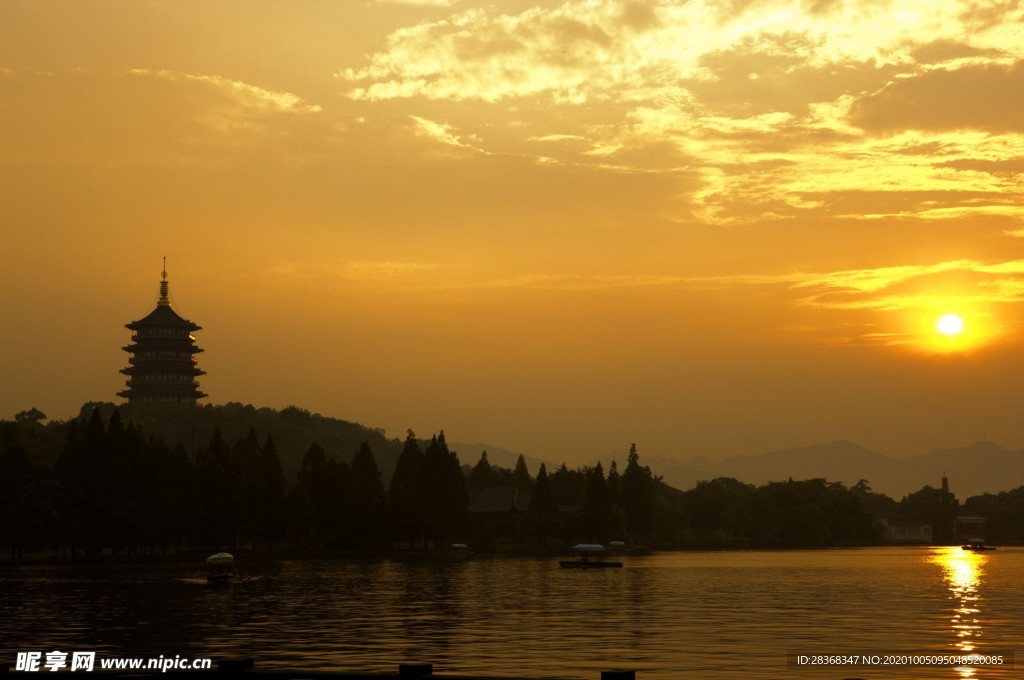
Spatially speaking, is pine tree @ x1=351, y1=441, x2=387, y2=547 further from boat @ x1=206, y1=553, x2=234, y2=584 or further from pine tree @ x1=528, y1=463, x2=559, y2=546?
boat @ x1=206, y1=553, x2=234, y2=584

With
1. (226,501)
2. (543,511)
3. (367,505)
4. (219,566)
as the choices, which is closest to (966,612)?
(219,566)

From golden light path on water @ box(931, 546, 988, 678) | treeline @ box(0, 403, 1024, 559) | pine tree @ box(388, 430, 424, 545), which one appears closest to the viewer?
golden light path on water @ box(931, 546, 988, 678)

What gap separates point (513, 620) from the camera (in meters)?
65.1

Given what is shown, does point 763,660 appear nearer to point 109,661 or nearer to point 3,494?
point 109,661

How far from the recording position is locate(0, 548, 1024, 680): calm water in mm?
47188

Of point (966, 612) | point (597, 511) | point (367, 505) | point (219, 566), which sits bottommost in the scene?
point (966, 612)

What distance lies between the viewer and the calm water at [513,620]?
47.2 metres

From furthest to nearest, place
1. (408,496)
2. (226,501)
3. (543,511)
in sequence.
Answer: (543,511), (408,496), (226,501)

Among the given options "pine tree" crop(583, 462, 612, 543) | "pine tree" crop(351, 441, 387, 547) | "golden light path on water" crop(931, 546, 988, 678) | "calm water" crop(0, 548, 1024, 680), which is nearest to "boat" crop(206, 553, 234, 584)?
"calm water" crop(0, 548, 1024, 680)

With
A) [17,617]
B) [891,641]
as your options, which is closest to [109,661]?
[17,617]

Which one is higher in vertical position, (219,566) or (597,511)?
(597,511)

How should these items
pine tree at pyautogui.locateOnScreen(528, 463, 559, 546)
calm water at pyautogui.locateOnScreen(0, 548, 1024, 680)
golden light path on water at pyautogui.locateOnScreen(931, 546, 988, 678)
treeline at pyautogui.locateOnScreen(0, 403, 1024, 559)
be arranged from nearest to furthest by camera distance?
calm water at pyautogui.locateOnScreen(0, 548, 1024, 680) → golden light path on water at pyautogui.locateOnScreen(931, 546, 988, 678) → treeline at pyautogui.locateOnScreen(0, 403, 1024, 559) → pine tree at pyautogui.locateOnScreen(528, 463, 559, 546)

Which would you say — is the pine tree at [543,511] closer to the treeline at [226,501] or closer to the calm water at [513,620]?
the treeline at [226,501]

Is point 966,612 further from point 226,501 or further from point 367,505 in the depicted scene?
point 367,505
